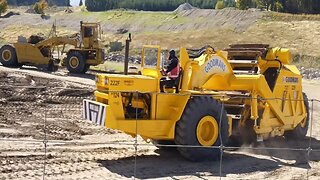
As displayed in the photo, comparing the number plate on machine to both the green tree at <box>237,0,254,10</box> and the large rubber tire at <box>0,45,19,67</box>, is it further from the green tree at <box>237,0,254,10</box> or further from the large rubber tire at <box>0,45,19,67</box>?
the green tree at <box>237,0,254,10</box>

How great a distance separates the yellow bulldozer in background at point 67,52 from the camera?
2903 centimetres

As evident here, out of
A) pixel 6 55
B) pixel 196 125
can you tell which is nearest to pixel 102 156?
pixel 196 125

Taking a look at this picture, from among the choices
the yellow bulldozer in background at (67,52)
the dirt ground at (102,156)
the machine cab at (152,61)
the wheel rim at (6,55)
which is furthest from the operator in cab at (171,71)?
the wheel rim at (6,55)

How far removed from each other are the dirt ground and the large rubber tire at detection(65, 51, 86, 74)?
36.9ft

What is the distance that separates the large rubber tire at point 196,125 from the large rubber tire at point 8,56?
66.7 ft

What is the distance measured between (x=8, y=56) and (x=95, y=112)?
20.8m

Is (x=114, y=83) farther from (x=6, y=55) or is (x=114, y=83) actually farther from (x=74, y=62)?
(x=6, y=55)

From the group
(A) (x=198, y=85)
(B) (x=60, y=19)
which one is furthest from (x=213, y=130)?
(B) (x=60, y=19)

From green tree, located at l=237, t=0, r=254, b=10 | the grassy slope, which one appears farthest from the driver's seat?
green tree, located at l=237, t=0, r=254, b=10

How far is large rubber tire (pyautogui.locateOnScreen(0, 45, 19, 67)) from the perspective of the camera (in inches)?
1209

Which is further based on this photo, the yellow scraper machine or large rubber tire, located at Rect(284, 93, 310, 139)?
large rubber tire, located at Rect(284, 93, 310, 139)

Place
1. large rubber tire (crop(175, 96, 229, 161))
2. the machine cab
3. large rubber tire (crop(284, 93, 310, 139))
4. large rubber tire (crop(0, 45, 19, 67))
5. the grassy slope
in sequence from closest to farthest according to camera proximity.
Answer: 1. large rubber tire (crop(175, 96, 229, 161))
2. the machine cab
3. large rubber tire (crop(284, 93, 310, 139))
4. large rubber tire (crop(0, 45, 19, 67))
5. the grassy slope

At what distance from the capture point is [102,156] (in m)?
11.9

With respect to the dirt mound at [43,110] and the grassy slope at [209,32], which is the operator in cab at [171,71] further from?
the grassy slope at [209,32]
